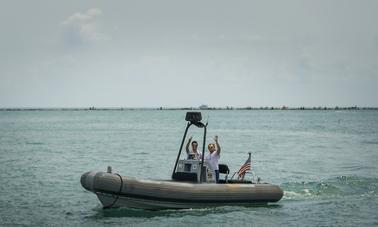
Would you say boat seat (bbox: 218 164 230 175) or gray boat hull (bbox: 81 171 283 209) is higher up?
boat seat (bbox: 218 164 230 175)

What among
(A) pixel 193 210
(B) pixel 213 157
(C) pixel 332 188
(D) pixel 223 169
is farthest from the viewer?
Answer: (C) pixel 332 188

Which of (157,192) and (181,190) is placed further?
(181,190)

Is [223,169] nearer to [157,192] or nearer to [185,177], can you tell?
[185,177]

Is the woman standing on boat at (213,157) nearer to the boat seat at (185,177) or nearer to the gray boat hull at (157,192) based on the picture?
the boat seat at (185,177)

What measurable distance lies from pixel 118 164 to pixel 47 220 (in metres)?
18.4

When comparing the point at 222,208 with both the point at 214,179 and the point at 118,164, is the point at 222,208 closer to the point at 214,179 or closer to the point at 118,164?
the point at 214,179

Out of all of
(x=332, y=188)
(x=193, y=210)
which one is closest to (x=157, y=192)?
(x=193, y=210)

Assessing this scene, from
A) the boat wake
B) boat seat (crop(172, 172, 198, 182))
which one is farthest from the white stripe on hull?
the boat wake

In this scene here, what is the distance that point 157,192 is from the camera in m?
18.9

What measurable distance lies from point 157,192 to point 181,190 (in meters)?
0.76

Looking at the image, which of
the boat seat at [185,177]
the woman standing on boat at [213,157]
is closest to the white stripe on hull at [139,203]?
the boat seat at [185,177]

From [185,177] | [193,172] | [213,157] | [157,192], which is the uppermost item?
[213,157]

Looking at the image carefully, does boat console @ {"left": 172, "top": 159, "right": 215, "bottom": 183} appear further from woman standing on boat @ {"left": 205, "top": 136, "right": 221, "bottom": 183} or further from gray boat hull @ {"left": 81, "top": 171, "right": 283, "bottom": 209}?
gray boat hull @ {"left": 81, "top": 171, "right": 283, "bottom": 209}

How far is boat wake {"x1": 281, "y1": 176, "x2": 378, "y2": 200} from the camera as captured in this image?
78.5 feet
